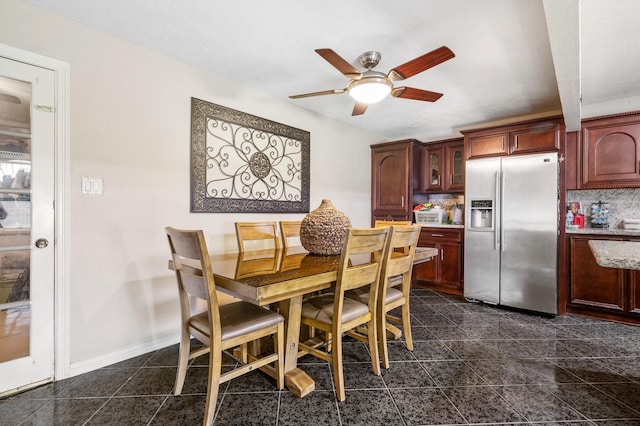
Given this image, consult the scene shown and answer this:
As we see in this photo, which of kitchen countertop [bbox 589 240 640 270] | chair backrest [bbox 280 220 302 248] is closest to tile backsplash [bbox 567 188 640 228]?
kitchen countertop [bbox 589 240 640 270]

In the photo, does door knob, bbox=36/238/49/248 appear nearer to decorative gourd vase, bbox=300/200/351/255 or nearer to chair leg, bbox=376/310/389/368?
decorative gourd vase, bbox=300/200/351/255

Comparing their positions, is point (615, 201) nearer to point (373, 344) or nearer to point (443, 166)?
point (443, 166)

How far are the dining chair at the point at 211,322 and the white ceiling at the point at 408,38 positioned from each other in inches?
59.4

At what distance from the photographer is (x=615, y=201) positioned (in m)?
3.22

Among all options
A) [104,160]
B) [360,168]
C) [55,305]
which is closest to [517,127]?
[360,168]

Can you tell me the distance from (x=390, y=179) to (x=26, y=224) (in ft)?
13.1

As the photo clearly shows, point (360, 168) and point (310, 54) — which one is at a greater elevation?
point (310, 54)

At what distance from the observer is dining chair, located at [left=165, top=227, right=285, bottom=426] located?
1.37 meters

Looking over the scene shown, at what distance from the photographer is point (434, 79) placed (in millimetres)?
2678

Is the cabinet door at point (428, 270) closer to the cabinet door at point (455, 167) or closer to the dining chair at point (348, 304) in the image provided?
the cabinet door at point (455, 167)

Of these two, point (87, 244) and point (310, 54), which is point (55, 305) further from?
point (310, 54)

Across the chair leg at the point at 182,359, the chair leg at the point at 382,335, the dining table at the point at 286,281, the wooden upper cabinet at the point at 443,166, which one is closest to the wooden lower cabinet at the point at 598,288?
the wooden upper cabinet at the point at 443,166

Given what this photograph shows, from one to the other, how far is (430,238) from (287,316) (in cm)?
291

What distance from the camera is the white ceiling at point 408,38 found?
1758mm
